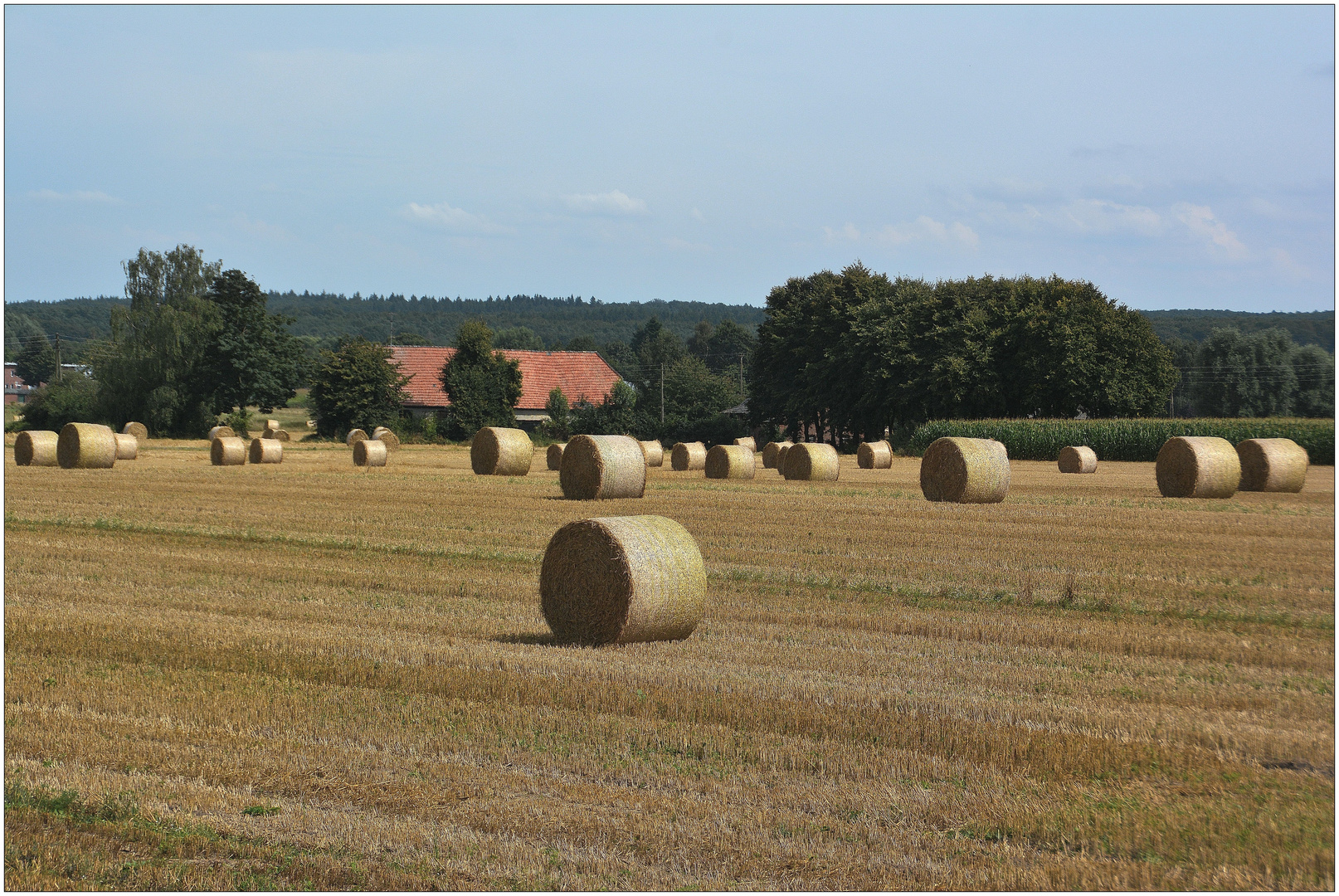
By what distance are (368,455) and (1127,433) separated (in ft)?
99.5

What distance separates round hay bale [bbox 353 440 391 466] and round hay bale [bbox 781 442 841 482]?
15.7 metres

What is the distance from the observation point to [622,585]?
1101 cm

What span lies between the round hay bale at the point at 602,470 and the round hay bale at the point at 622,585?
48.0 feet

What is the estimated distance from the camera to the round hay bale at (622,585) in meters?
11.0

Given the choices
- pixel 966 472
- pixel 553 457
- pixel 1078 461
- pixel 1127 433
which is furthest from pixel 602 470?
pixel 1127 433

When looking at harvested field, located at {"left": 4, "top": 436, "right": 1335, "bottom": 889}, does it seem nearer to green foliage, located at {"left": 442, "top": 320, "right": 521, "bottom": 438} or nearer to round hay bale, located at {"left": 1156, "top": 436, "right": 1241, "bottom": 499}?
round hay bale, located at {"left": 1156, "top": 436, "right": 1241, "bottom": 499}

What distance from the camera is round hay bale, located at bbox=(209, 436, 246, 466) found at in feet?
141

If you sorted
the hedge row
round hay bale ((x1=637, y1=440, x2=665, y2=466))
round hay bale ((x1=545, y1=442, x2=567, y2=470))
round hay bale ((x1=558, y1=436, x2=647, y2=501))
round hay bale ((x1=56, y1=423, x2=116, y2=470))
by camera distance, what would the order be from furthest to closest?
the hedge row → round hay bale ((x1=637, y1=440, x2=665, y2=466)) → round hay bale ((x1=545, y1=442, x2=567, y2=470)) → round hay bale ((x1=56, y1=423, x2=116, y2=470)) → round hay bale ((x1=558, y1=436, x2=647, y2=501))

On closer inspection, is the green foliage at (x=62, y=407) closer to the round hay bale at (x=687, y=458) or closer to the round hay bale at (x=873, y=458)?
the round hay bale at (x=687, y=458)

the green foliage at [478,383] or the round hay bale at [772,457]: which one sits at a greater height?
the green foliage at [478,383]

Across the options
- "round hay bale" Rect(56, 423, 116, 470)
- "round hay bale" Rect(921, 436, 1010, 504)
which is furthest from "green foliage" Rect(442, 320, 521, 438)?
"round hay bale" Rect(921, 436, 1010, 504)

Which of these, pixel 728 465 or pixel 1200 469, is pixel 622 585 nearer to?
pixel 1200 469

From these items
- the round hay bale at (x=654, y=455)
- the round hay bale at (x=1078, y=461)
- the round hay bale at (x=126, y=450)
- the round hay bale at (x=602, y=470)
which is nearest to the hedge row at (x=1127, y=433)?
the round hay bale at (x=1078, y=461)

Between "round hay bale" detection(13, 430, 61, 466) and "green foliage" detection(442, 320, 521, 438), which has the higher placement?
"green foliage" detection(442, 320, 521, 438)
